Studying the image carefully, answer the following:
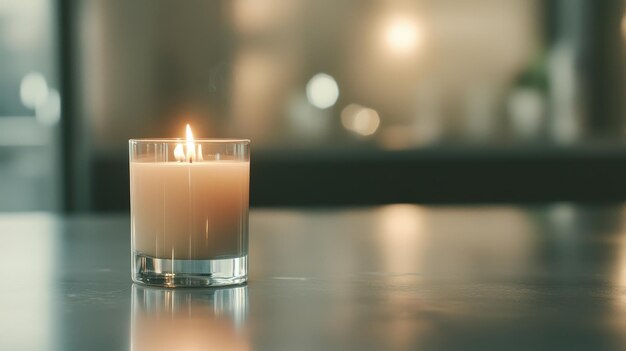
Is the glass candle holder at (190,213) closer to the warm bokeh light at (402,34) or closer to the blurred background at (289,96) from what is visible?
the blurred background at (289,96)

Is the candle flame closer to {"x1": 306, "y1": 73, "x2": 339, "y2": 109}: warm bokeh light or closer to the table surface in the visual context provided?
the table surface

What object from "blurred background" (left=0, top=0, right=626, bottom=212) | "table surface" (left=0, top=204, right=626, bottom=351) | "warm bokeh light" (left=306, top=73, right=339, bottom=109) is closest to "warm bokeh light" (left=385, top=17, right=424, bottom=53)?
"blurred background" (left=0, top=0, right=626, bottom=212)

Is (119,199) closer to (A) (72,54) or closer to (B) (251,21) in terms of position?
(A) (72,54)

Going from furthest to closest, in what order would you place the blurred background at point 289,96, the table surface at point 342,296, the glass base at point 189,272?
the blurred background at point 289,96 → the glass base at point 189,272 → the table surface at point 342,296

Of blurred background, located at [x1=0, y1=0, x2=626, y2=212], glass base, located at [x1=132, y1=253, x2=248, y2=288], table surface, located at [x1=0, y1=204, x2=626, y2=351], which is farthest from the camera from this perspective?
blurred background, located at [x1=0, y1=0, x2=626, y2=212]

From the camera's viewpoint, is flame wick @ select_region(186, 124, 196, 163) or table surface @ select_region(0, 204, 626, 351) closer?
table surface @ select_region(0, 204, 626, 351)

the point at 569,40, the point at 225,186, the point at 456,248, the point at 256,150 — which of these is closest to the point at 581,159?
the point at 569,40

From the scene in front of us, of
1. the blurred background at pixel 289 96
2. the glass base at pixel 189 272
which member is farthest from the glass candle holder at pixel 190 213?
the blurred background at pixel 289 96
